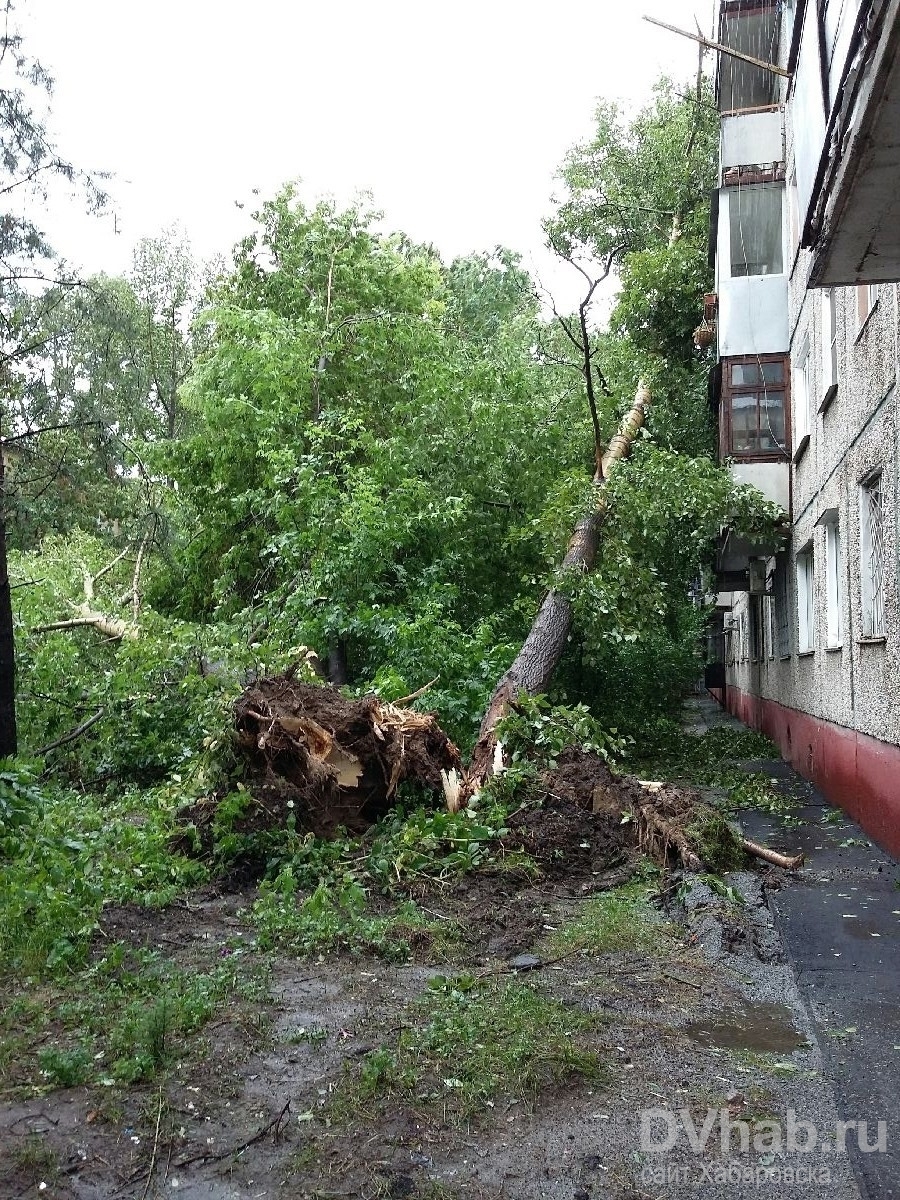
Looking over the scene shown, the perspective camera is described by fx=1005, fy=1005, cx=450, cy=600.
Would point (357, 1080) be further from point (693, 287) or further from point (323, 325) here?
point (693, 287)

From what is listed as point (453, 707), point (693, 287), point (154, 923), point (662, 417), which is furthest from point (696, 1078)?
point (693, 287)

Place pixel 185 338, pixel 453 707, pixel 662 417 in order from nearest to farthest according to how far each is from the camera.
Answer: pixel 453 707 < pixel 662 417 < pixel 185 338

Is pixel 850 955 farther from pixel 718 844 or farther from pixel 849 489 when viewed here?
pixel 849 489

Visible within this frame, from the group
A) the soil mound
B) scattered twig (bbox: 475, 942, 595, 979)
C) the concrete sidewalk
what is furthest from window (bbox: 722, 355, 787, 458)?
scattered twig (bbox: 475, 942, 595, 979)

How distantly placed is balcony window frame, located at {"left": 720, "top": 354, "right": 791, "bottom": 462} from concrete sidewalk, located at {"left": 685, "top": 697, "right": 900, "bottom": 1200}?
570 centimetres

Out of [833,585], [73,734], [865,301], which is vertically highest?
[865,301]

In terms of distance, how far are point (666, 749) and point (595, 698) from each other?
1.33 m

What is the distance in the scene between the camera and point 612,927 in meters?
→ 6.00

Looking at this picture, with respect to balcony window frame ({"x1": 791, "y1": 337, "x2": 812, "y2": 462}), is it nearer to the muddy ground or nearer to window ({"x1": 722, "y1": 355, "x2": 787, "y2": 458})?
window ({"x1": 722, "y1": 355, "x2": 787, "y2": 458})

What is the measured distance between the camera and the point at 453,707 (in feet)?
34.7

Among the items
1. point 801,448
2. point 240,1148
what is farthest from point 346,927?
point 801,448

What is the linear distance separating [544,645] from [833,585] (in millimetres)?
3257

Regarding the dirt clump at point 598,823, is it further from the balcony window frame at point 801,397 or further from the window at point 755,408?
the window at point 755,408

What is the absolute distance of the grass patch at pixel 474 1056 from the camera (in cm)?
371
